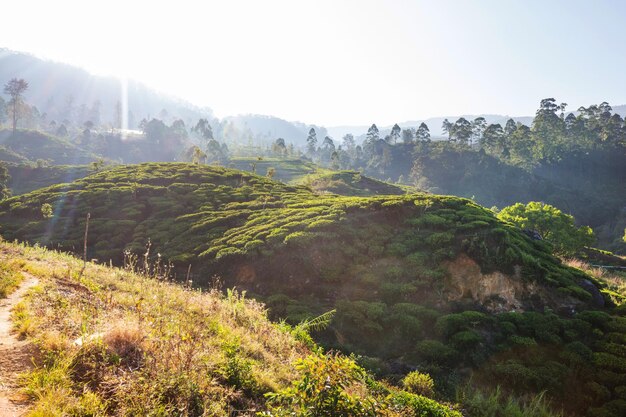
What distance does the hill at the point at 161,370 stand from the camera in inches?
175

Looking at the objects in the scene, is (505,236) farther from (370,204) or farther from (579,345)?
(370,204)

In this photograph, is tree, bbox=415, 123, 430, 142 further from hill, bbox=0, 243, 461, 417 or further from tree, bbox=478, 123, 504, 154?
hill, bbox=0, 243, 461, 417

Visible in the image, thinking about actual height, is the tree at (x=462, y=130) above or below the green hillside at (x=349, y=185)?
above

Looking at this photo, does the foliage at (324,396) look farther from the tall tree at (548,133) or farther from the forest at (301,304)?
the tall tree at (548,133)

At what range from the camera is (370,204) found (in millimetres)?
24484

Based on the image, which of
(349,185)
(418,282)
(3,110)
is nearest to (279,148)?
(349,185)

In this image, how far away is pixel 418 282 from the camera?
1688 centimetres

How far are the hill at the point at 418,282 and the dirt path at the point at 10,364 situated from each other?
5.83m

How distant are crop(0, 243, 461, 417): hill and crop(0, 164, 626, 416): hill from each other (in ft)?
17.5

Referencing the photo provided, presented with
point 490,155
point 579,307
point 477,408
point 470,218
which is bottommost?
point 477,408

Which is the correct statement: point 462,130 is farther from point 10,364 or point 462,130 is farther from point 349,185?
point 10,364

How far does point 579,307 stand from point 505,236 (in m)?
4.49

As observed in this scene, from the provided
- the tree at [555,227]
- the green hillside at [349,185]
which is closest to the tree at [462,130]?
the green hillside at [349,185]

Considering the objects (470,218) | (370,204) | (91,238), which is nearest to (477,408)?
(470,218)
